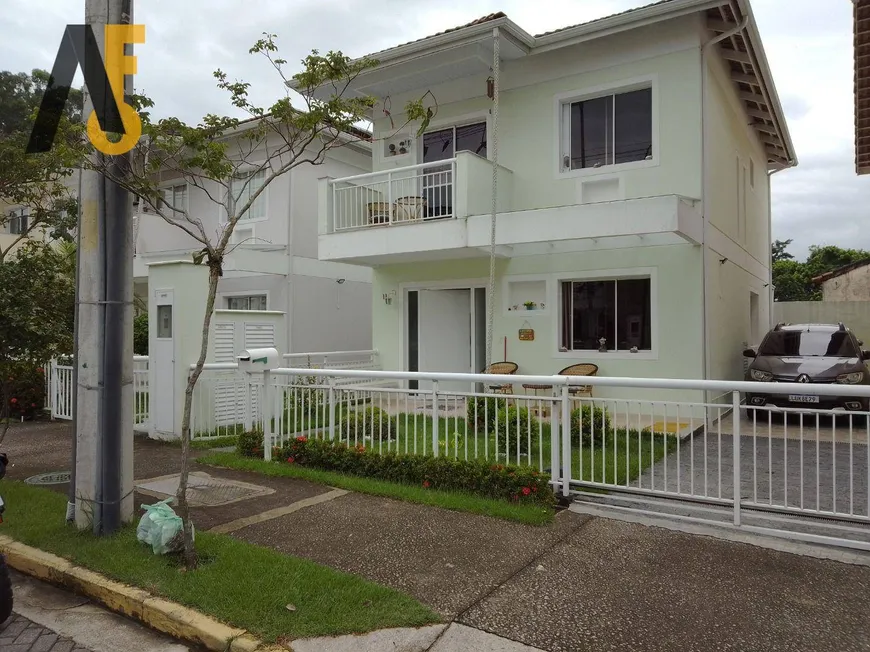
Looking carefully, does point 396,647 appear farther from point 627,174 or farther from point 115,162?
point 627,174

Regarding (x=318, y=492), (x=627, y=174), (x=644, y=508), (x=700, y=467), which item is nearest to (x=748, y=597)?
(x=644, y=508)

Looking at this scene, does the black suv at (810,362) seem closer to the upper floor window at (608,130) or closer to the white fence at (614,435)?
the white fence at (614,435)

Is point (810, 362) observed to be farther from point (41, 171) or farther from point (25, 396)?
point (25, 396)

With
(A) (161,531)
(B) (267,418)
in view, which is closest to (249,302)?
(B) (267,418)

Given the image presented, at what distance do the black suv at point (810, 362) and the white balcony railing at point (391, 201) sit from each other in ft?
20.0

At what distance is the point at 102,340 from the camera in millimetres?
5008

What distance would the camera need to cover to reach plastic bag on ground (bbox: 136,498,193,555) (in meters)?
4.52

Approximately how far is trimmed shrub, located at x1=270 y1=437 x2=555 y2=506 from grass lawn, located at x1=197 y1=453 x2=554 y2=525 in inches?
3.8

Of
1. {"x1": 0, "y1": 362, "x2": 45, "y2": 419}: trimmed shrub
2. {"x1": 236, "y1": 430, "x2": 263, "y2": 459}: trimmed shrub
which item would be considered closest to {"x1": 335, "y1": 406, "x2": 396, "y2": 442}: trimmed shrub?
{"x1": 236, "y1": 430, "x2": 263, "y2": 459}: trimmed shrub

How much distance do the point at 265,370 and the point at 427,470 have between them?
8.59 feet

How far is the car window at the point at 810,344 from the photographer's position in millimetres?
10508

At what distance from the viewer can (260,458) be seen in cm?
778

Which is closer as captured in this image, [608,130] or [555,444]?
[555,444]

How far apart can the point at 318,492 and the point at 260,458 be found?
175cm
